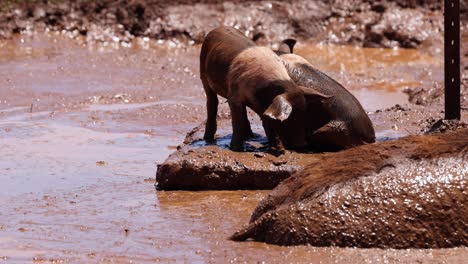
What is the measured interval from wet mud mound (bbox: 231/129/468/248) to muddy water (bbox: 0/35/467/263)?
10cm

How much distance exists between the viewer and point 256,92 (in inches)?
345

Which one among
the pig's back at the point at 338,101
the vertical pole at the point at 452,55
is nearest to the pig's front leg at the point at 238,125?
the pig's back at the point at 338,101

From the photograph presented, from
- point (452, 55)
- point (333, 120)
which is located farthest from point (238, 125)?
point (452, 55)

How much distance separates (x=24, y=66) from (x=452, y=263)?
1032 cm

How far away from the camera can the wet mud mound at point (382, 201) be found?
232 inches

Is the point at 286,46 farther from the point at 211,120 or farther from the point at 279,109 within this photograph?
the point at 279,109

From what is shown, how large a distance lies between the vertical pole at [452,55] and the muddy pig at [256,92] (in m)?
1.41

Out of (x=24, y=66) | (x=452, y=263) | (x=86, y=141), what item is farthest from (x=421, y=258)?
(x=24, y=66)

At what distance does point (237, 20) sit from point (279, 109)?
949 cm

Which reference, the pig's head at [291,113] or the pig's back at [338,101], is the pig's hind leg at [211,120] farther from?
the pig's head at [291,113]

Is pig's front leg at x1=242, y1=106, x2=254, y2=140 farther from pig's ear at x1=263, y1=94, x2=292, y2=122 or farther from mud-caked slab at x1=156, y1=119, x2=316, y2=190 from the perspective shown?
pig's ear at x1=263, y1=94, x2=292, y2=122

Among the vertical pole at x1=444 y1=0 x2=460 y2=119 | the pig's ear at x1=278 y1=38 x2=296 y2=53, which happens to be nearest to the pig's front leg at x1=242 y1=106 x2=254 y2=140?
the pig's ear at x1=278 y1=38 x2=296 y2=53

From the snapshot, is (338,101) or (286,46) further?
(286,46)

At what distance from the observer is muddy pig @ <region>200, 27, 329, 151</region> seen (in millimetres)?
8539
